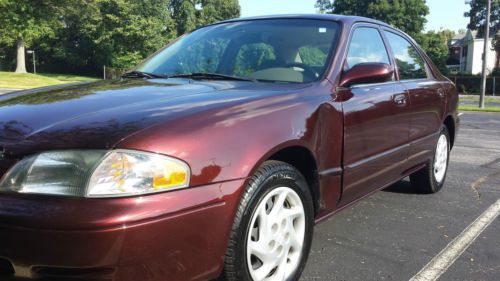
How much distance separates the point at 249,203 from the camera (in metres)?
2.30

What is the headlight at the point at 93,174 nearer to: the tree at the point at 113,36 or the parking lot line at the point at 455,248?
the parking lot line at the point at 455,248

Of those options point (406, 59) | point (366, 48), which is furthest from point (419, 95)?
point (366, 48)

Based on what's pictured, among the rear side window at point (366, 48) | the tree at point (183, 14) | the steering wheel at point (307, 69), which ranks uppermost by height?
the tree at point (183, 14)

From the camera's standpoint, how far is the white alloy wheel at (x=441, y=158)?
199 inches

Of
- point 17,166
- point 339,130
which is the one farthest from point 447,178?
point 17,166

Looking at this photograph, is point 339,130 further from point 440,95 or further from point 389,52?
point 440,95

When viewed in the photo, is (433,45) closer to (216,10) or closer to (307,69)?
(216,10)

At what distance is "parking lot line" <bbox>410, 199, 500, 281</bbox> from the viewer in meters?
3.08

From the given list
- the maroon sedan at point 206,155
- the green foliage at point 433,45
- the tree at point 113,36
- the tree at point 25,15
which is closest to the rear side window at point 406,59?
the maroon sedan at point 206,155

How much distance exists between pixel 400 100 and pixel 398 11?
60.5 m

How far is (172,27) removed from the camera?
6344 centimetres

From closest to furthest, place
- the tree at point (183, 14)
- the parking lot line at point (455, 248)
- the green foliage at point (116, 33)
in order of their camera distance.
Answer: the parking lot line at point (455, 248), the green foliage at point (116, 33), the tree at point (183, 14)

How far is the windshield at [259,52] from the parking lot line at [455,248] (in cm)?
141

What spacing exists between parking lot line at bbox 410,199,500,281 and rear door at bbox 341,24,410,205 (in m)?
0.65
